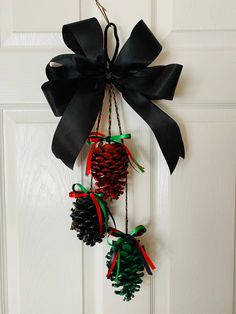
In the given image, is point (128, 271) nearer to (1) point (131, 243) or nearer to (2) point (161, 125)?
(1) point (131, 243)

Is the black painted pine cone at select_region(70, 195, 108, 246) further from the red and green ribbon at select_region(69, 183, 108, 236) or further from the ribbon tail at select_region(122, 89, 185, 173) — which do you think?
the ribbon tail at select_region(122, 89, 185, 173)

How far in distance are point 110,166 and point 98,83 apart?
0.52 ft

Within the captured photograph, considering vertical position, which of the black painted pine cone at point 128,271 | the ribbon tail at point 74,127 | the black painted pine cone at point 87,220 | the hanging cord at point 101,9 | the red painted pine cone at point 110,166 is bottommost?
the black painted pine cone at point 128,271

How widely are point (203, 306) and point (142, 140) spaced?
36 centimetres

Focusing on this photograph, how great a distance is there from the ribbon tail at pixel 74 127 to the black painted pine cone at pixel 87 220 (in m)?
0.07

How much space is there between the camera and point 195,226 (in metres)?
0.66

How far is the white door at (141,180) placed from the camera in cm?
64

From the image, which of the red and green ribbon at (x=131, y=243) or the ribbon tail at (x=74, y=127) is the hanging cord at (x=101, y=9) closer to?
the ribbon tail at (x=74, y=127)

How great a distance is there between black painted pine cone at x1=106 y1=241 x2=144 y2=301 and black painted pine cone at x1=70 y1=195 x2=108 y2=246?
0.17ft

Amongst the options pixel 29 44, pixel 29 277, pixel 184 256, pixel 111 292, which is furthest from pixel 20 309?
pixel 29 44

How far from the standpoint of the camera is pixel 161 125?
609mm

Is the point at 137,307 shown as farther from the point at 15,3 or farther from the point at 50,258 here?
the point at 15,3

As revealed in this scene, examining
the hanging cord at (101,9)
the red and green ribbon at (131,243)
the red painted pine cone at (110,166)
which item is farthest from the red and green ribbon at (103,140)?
the hanging cord at (101,9)

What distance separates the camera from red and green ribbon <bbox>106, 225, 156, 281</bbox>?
60 cm
